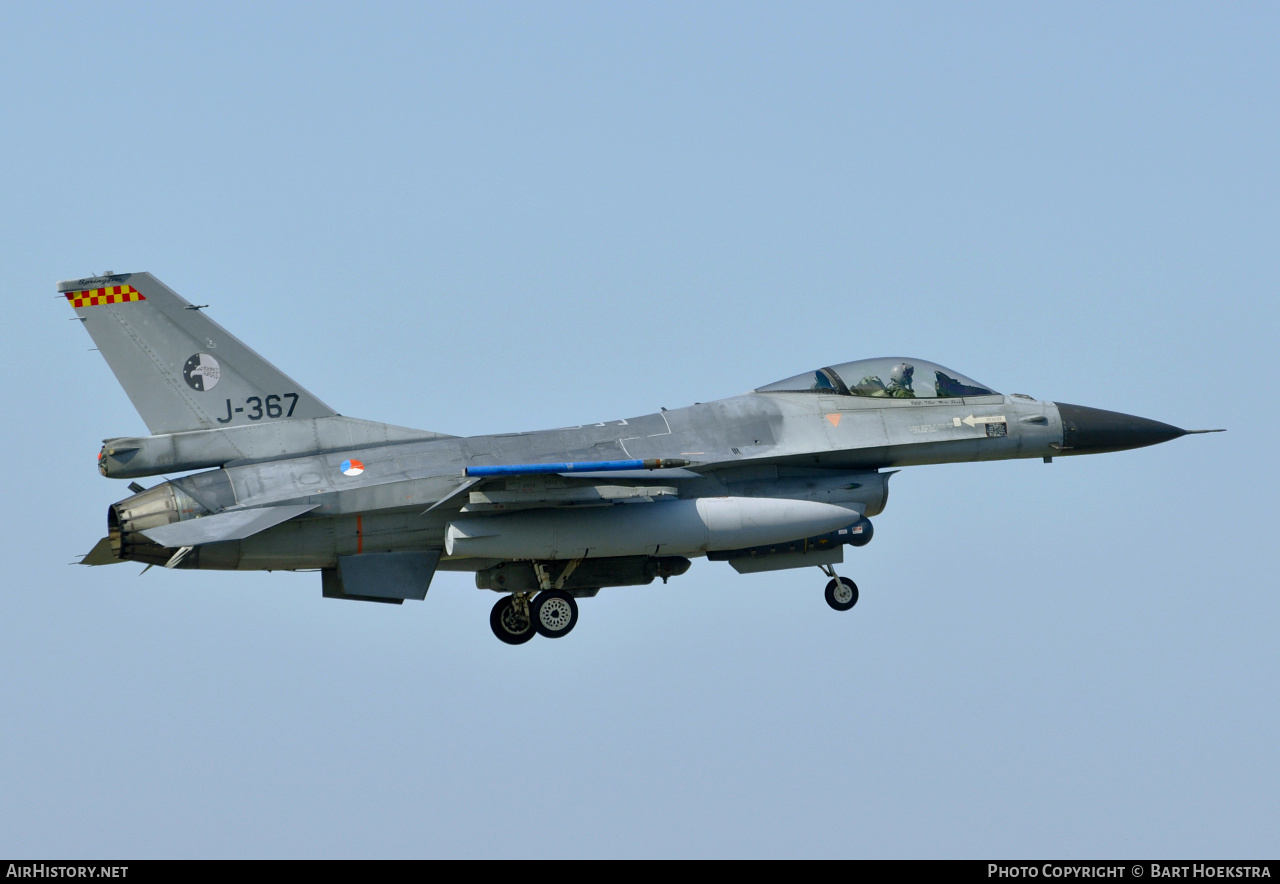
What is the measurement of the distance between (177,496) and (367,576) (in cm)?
221

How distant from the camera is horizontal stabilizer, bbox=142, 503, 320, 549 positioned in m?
18.5

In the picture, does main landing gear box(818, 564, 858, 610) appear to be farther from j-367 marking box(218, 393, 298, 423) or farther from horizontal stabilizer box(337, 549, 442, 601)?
j-367 marking box(218, 393, 298, 423)

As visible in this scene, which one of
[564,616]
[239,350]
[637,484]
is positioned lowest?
[564,616]

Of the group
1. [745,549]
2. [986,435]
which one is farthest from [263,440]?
[986,435]

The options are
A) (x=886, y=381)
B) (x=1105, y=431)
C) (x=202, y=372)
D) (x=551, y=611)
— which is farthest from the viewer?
(x=1105, y=431)

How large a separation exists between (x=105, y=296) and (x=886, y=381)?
908 cm

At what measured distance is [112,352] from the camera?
19656 millimetres

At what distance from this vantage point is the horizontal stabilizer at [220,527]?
18.5 metres

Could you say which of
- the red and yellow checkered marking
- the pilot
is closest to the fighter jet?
the red and yellow checkered marking

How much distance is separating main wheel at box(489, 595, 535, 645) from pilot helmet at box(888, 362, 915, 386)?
5270 millimetres

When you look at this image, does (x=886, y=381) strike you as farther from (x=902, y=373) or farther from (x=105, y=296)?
(x=105, y=296)

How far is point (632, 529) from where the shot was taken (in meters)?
19.9

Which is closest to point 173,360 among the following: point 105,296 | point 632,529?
point 105,296

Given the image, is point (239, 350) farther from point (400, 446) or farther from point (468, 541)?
point (468, 541)
